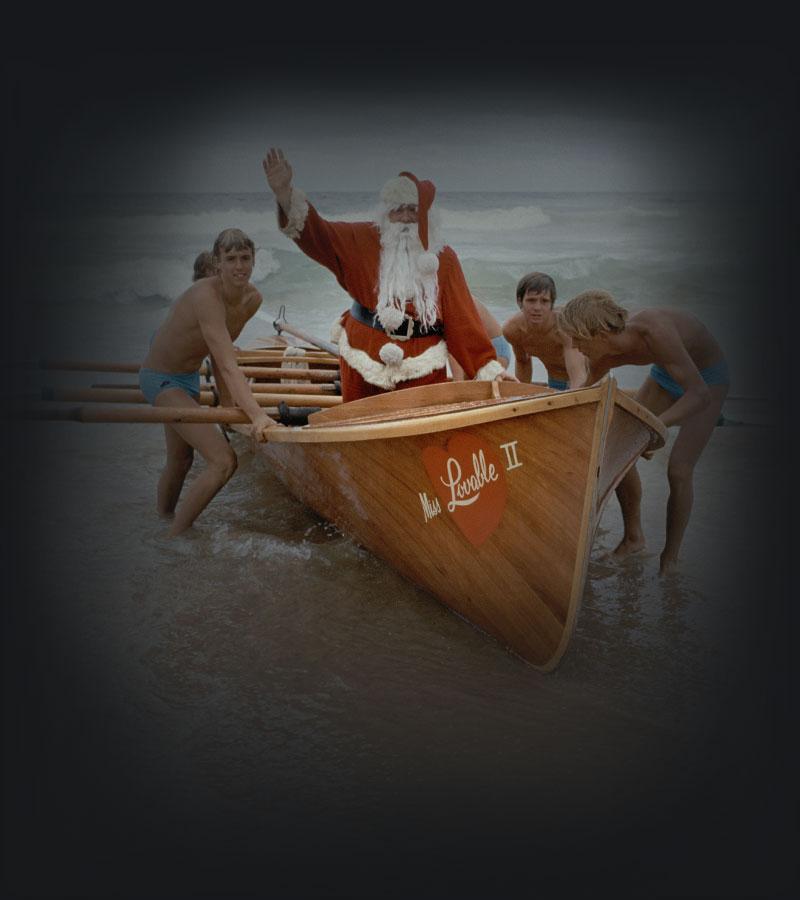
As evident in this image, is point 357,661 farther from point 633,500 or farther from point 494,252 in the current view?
point 494,252

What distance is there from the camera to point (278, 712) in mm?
2016

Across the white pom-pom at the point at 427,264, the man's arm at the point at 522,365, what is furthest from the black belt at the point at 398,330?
the man's arm at the point at 522,365

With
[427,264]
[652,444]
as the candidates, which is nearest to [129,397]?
[427,264]

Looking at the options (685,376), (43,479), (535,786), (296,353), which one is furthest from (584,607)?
(296,353)

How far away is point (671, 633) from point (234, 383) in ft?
5.62

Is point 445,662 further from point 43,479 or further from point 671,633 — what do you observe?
point 43,479

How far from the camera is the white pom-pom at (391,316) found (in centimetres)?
311

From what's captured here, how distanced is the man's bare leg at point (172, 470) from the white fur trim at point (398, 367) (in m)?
0.80

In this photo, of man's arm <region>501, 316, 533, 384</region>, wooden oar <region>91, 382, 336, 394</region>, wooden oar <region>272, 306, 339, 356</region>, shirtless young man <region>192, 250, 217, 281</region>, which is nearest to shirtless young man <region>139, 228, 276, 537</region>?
shirtless young man <region>192, 250, 217, 281</region>

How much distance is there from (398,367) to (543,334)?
0.95 meters

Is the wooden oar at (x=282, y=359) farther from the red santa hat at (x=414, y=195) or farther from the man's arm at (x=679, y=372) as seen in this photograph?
the man's arm at (x=679, y=372)

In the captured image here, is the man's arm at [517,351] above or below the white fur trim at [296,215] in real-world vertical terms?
below

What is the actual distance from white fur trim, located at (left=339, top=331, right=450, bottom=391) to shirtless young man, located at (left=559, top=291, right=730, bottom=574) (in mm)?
596

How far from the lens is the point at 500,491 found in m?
2.13
